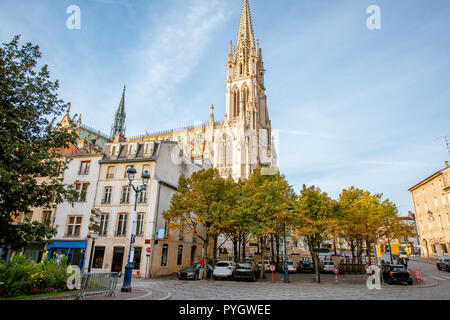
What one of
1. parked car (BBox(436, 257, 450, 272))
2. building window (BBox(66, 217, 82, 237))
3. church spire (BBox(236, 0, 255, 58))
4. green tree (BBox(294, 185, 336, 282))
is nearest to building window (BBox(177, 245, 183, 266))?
building window (BBox(66, 217, 82, 237))

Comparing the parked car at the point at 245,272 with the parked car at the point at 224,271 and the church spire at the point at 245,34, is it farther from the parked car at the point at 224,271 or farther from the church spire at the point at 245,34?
the church spire at the point at 245,34

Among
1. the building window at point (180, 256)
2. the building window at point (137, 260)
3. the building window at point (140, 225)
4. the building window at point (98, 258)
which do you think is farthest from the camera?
the building window at point (180, 256)

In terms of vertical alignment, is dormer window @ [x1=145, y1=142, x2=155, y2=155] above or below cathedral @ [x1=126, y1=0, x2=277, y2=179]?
below

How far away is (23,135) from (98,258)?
59.9 feet

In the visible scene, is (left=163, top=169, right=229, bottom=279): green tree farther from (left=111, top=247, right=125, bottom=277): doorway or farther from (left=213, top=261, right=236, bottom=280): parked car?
(left=111, top=247, right=125, bottom=277): doorway

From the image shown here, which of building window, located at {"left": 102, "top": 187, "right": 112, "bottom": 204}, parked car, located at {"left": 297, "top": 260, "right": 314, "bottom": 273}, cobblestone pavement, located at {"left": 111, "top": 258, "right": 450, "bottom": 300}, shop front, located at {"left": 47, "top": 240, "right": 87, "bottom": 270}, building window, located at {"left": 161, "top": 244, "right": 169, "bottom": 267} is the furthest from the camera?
parked car, located at {"left": 297, "top": 260, "right": 314, "bottom": 273}

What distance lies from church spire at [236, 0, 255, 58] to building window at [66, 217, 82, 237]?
2841 inches

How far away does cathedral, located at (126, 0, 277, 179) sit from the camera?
223 feet

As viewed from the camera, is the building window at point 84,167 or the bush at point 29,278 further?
the building window at point 84,167

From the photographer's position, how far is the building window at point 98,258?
89.5 feet

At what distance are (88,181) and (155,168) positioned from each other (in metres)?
7.65

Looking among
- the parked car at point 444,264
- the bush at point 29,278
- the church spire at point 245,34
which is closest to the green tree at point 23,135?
the bush at point 29,278

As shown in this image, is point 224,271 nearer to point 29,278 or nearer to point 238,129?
point 29,278

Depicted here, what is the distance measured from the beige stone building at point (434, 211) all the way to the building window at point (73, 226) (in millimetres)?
50002
